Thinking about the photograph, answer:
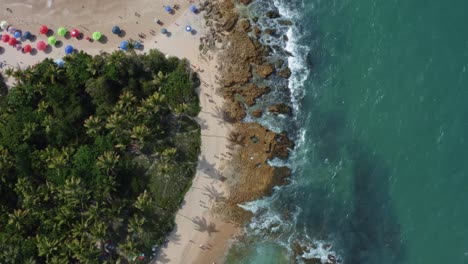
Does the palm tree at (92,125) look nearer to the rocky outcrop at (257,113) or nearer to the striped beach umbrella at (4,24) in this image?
the striped beach umbrella at (4,24)

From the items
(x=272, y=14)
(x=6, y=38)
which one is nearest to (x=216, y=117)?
(x=272, y=14)

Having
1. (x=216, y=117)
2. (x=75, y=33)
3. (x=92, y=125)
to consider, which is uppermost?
(x=75, y=33)

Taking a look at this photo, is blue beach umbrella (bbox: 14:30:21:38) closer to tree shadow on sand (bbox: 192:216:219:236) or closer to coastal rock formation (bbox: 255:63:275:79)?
coastal rock formation (bbox: 255:63:275:79)

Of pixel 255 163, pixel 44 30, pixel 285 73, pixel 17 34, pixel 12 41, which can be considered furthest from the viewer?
pixel 285 73

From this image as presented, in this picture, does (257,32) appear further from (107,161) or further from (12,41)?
(12,41)

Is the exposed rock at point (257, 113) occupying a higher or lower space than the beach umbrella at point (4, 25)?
lower

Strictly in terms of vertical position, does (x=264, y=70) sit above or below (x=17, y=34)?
below

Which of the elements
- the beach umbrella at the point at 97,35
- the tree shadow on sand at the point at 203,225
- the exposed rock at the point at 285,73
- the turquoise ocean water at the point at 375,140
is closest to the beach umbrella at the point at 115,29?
the beach umbrella at the point at 97,35
